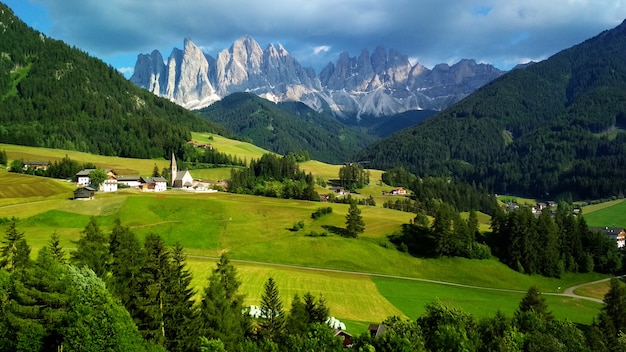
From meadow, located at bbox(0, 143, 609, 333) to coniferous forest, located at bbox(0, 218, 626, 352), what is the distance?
18.3 meters

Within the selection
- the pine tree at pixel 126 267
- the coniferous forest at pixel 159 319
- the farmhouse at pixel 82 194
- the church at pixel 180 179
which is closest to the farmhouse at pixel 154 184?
the church at pixel 180 179

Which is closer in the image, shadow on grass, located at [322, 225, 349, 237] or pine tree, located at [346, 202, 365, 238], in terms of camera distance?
pine tree, located at [346, 202, 365, 238]

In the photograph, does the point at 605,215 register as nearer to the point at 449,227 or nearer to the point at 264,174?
the point at 449,227

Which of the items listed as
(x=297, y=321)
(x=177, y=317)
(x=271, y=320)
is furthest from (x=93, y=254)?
(x=297, y=321)

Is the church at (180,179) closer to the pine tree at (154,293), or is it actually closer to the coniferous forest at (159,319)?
the coniferous forest at (159,319)

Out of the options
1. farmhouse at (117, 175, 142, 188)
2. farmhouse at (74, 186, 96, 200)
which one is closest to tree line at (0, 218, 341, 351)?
farmhouse at (74, 186, 96, 200)

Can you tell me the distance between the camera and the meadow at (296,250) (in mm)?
75000

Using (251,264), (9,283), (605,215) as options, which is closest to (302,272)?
(251,264)

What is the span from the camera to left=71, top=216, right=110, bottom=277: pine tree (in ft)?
148

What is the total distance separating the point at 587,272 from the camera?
10662cm

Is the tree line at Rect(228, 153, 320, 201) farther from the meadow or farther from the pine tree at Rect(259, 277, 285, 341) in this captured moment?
the pine tree at Rect(259, 277, 285, 341)

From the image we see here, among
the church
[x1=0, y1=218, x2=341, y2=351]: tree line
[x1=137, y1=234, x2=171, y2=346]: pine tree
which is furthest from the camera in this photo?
the church

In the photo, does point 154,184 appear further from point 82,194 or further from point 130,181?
point 82,194

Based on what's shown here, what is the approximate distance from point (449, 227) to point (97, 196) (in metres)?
92.2
